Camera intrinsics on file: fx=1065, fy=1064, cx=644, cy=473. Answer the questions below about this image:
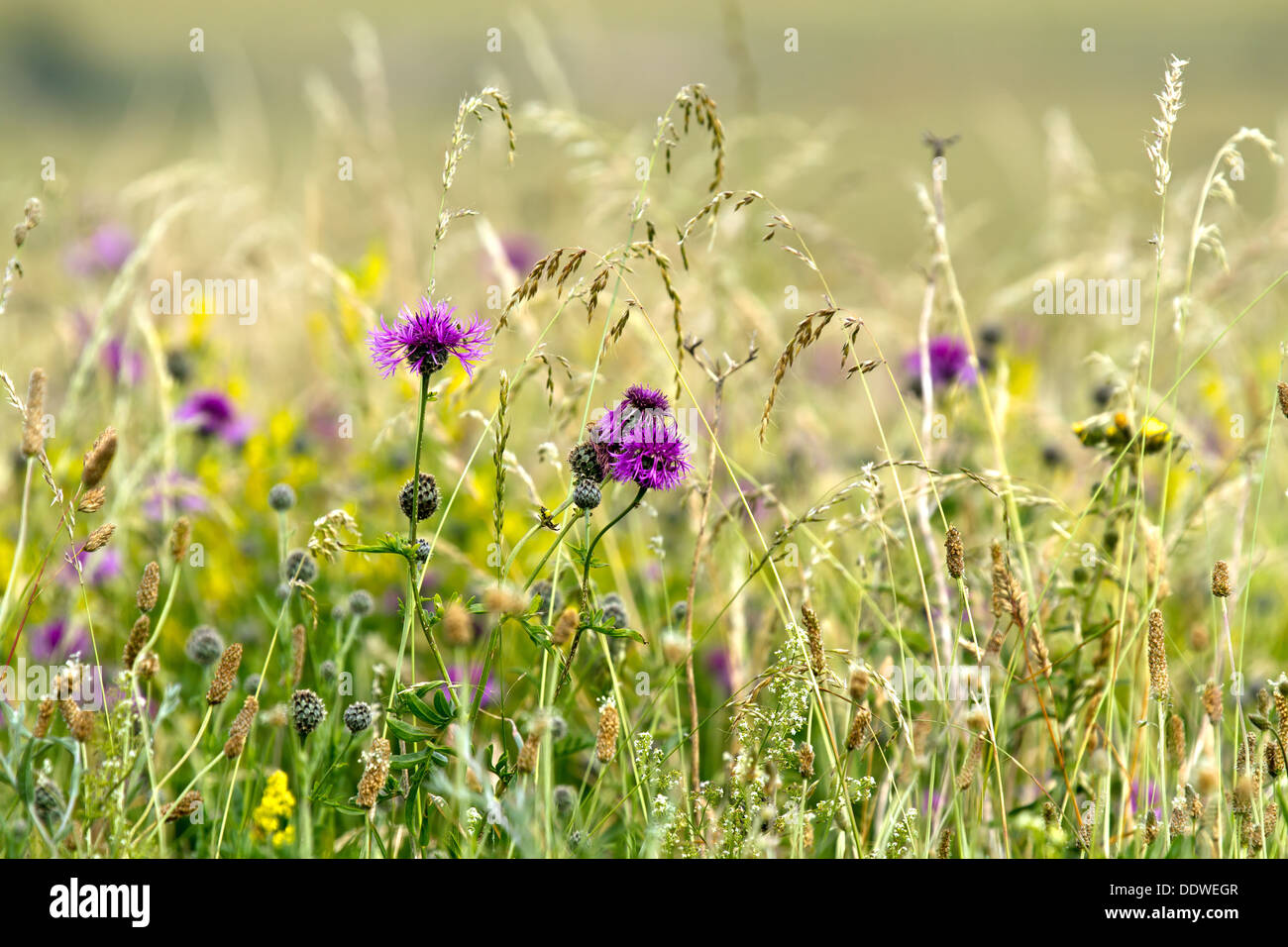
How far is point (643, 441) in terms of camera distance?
1.30 metres

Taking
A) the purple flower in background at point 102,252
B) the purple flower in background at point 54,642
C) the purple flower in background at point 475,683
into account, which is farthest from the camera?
the purple flower in background at point 102,252

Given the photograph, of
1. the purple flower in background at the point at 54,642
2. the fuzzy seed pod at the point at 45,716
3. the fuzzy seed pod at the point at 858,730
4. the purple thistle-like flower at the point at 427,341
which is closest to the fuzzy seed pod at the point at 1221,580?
the fuzzy seed pod at the point at 858,730

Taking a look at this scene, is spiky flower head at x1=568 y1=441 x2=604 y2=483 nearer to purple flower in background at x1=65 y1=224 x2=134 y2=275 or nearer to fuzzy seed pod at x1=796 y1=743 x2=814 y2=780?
fuzzy seed pod at x1=796 y1=743 x2=814 y2=780

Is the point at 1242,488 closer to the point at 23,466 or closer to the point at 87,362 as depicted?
the point at 87,362

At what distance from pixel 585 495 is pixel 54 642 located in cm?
151

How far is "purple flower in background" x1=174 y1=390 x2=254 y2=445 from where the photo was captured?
9.12 feet

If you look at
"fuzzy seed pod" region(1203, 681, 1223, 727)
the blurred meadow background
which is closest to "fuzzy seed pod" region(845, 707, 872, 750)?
the blurred meadow background

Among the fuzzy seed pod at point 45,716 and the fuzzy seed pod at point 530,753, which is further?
the fuzzy seed pod at point 45,716

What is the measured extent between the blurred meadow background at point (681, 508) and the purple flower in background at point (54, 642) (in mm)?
13

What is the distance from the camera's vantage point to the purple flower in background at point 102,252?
3502 millimetres

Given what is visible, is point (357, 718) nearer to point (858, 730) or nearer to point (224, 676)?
point (224, 676)

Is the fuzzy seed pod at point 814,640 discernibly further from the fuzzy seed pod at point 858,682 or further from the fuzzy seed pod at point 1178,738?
the fuzzy seed pod at point 1178,738

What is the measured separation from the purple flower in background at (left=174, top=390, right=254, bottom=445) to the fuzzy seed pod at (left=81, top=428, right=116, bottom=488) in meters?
1.52

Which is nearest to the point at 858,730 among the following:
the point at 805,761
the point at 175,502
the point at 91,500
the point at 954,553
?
the point at 805,761
